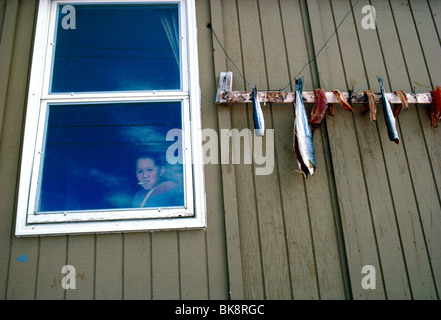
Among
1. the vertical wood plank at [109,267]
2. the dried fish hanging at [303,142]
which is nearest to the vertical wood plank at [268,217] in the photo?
the dried fish hanging at [303,142]

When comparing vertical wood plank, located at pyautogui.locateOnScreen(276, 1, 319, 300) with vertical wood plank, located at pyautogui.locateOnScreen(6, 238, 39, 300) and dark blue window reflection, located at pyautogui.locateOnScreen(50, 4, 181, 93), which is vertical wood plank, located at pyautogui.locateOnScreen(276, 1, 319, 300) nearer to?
dark blue window reflection, located at pyautogui.locateOnScreen(50, 4, 181, 93)

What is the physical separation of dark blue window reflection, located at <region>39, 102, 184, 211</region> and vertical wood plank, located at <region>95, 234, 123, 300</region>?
234mm

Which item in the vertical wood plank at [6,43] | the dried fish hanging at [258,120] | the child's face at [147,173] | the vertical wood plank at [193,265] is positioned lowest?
the vertical wood plank at [193,265]

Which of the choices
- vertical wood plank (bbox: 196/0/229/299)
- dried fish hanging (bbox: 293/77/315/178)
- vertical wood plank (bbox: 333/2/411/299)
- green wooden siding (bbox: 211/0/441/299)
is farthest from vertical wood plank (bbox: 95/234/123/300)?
vertical wood plank (bbox: 333/2/411/299)

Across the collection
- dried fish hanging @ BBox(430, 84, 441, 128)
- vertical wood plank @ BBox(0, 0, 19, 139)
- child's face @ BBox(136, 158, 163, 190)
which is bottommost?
child's face @ BBox(136, 158, 163, 190)

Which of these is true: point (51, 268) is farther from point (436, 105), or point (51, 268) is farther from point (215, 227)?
A: point (436, 105)

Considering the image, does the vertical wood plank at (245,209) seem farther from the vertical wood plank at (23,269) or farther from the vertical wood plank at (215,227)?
the vertical wood plank at (23,269)

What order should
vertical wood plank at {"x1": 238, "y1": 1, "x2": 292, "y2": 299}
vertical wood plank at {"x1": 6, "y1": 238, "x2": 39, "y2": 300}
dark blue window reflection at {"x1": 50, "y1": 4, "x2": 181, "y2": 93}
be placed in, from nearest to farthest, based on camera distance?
vertical wood plank at {"x1": 6, "y1": 238, "x2": 39, "y2": 300}, vertical wood plank at {"x1": 238, "y1": 1, "x2": 292, "y2": 299}, dark blue window reflection at {"x1": 50, "y1": 4, "x2": 181, "y2": 93}

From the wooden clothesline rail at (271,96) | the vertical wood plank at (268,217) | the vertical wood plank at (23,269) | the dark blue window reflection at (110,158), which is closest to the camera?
the vertical wood plank at (23,269)

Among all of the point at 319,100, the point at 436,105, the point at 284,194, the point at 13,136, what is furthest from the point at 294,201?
the point at 13,136

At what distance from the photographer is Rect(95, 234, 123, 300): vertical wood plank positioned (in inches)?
85.5

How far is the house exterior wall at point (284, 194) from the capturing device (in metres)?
2.21

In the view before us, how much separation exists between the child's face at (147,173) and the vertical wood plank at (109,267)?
400 mm

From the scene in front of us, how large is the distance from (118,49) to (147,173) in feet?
3.60
